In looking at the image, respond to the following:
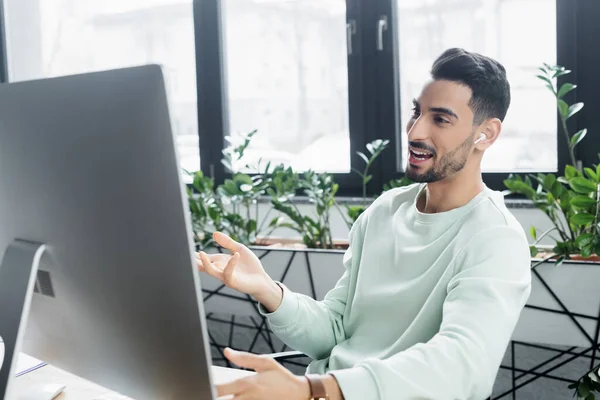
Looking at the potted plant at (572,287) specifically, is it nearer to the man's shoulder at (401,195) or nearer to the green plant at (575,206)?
the green plant at (575,206)

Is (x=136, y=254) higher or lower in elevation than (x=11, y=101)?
lower

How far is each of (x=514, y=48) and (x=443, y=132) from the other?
1.38 metres

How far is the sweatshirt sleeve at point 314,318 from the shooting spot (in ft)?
4.91

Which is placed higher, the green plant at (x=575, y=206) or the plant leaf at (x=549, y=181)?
the plant leaf at (x=549, y=181)

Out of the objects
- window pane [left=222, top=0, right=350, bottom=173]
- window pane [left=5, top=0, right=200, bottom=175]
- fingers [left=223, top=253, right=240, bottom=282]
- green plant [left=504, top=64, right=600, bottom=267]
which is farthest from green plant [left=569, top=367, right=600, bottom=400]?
window pane [left=5, top=0, right=200, bottom=175]

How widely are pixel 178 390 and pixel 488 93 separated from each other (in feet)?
2.95

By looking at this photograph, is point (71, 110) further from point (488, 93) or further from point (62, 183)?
point (488, 93)

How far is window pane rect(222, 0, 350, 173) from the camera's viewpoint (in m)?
3.10

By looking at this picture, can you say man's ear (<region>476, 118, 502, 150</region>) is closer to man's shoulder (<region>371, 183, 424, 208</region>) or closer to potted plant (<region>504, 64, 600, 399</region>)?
man's shoulder (<region>371, 183, 424, 208</region>)

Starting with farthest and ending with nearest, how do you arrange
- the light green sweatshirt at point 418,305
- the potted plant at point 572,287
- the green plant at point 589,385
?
the potted plant at point 572,287
the green plant at point 589,385
the light green sweatshirt at point 418,305

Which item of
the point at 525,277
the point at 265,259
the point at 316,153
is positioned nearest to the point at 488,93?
the point at 525,277

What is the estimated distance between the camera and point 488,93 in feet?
4.74

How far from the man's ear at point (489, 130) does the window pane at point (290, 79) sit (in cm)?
164

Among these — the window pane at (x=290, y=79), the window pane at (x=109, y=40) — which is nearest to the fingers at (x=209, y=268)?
the window pane at (x=290, y=79)
